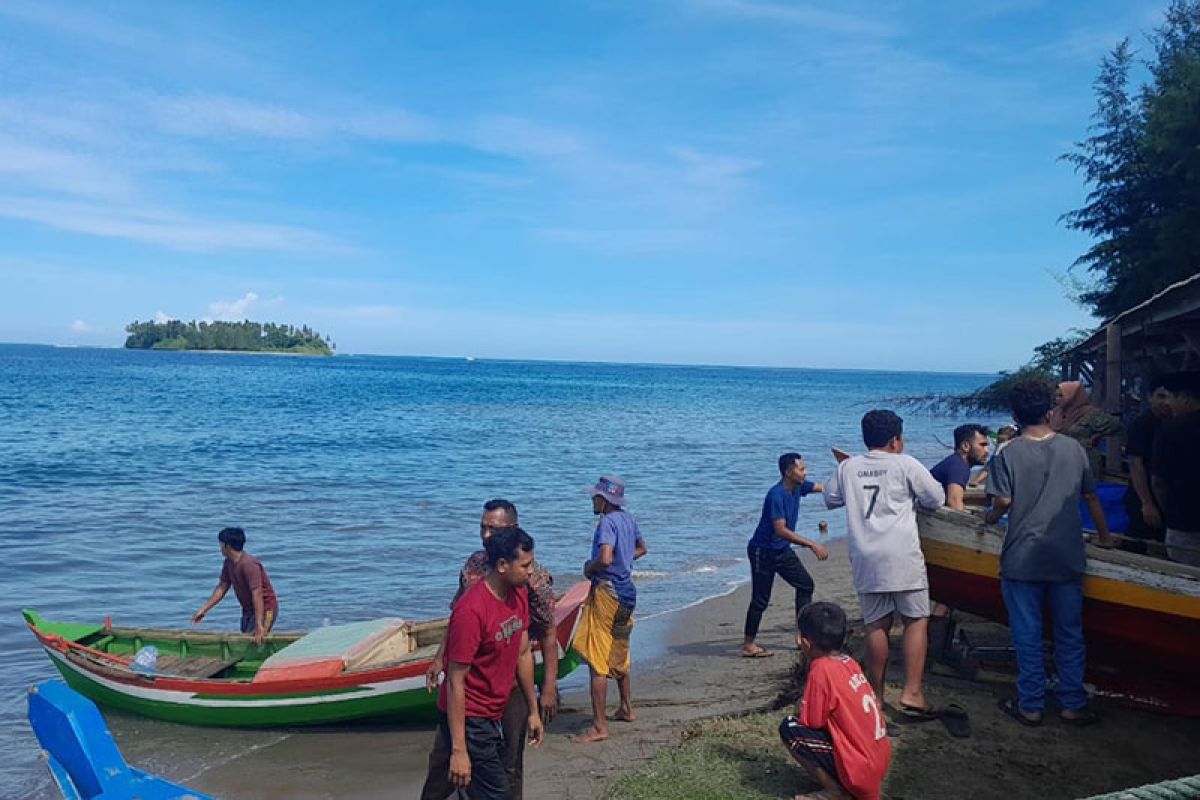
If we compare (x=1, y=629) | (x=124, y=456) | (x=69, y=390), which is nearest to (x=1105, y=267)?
(x=1, y=629)

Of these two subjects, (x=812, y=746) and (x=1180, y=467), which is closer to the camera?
(x=812, y=746)

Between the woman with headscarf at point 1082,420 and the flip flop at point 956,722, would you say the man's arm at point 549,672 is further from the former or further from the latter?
the woman with headscarf at point 1082,420

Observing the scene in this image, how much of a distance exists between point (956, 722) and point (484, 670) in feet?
10.1

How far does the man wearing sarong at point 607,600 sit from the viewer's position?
6617mm

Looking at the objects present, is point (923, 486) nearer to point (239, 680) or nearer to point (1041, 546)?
point (1041, 546)

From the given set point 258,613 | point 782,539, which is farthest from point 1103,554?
point 258,613

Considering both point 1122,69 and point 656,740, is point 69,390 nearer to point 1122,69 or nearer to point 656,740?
point 1122,69

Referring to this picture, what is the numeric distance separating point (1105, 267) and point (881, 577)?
74.6 feet

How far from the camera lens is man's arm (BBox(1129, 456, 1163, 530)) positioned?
6.30m

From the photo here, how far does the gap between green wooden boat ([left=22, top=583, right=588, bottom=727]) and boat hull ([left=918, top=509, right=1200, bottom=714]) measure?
286cm

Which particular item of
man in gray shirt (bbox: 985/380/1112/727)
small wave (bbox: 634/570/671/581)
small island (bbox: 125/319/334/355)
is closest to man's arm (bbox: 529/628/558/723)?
man in gray shirt (bbox: 985/380/1112/727)

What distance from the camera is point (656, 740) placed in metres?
6.59

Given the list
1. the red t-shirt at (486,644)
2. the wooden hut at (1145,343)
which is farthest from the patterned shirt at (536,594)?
the wooden hut at (1145,343)

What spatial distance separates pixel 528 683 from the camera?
15.2 feet
